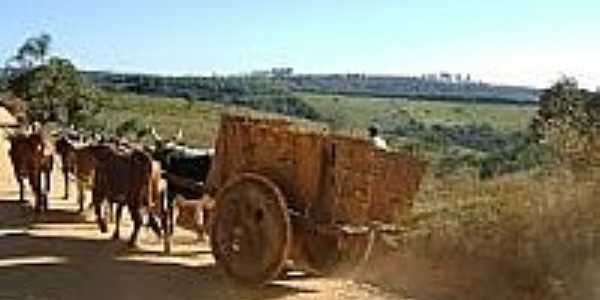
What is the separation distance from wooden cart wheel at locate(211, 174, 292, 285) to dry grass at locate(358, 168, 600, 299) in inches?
71.1

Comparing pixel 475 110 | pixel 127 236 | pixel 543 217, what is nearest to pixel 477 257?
pixel 543 217

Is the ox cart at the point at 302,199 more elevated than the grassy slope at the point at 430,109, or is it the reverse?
the ox cart at the point at 302,199

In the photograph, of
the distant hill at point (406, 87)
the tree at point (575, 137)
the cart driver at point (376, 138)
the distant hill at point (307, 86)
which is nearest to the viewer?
the cart driver at point (376, 138)

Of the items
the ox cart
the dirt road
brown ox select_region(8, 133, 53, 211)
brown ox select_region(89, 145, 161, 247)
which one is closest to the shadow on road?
the dirt road

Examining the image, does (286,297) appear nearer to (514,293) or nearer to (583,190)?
(514,293)

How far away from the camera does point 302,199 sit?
1282cm

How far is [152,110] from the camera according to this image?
298ft

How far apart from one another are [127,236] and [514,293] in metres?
6.15

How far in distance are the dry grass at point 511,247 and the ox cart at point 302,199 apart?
1072 millimetres

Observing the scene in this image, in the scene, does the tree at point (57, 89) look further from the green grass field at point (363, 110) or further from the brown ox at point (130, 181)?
the brown ox at point (130, 181)

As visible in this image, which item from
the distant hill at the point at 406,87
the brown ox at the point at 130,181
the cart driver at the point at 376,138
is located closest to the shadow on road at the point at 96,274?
the brown ox at the point at 130,181

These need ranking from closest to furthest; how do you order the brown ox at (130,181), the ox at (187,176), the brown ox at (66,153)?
the brown ox at (130,181)
the ox at (187,176)
the brown ox at (66,153)

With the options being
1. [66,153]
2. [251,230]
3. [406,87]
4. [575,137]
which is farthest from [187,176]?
[406,87]

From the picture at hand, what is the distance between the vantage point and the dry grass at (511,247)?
12.6 metres
